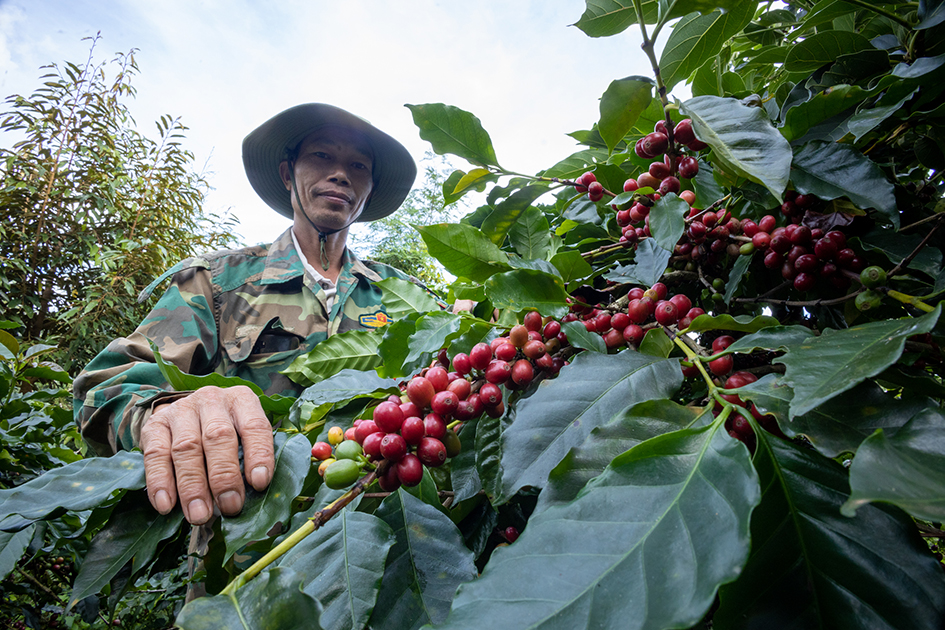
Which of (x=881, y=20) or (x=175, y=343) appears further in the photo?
(x=175, y=343)

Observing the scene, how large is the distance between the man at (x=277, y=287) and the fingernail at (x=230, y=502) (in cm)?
28

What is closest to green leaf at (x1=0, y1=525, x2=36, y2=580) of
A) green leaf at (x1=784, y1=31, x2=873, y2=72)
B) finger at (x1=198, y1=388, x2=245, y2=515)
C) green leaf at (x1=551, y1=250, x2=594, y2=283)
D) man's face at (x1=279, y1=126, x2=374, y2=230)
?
finger at (x1=198, y1=388, x2=245, y2=515)

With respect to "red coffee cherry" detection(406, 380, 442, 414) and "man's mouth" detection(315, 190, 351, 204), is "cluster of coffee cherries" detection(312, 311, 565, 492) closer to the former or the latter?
"red coffee cherry" detection(406, 380, 442, 414)

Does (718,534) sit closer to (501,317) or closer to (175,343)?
(501,317)

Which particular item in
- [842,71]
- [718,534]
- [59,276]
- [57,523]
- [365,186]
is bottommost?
[57,523]

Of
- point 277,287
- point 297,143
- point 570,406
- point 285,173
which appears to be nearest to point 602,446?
point 570,406

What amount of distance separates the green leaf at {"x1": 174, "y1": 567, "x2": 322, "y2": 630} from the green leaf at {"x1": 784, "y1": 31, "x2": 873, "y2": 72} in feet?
2.29

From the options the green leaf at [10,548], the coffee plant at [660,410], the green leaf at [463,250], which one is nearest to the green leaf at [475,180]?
the coffee plant at [660,410]

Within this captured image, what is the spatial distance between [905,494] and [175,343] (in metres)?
1.94

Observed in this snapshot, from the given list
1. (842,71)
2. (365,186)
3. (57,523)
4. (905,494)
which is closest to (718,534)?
(905,494)

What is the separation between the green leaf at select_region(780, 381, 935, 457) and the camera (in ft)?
0.88

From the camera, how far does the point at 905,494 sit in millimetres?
196

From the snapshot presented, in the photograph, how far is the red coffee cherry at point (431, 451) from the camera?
14.6 inches

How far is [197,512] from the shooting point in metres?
0.45
